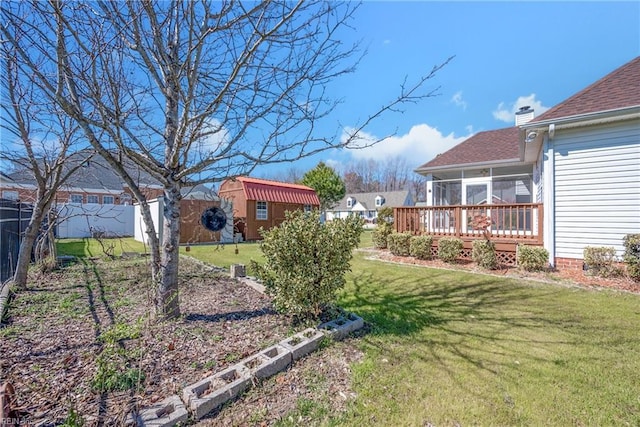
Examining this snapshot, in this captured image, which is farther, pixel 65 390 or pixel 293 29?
pixel 293 29

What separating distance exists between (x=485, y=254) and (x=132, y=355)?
792 centimetres

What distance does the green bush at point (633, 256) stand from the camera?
18.7 ft

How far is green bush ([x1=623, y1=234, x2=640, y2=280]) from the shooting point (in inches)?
224

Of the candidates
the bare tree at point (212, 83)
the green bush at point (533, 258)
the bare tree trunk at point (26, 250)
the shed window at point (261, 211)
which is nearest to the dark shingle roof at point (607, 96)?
the green bush at point (533, 258)

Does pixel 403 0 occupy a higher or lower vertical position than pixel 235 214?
higher

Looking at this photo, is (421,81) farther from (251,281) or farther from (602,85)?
(602,85)

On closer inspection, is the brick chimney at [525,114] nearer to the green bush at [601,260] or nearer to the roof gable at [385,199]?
the green bush at [601,260]

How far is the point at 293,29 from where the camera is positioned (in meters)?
3.40

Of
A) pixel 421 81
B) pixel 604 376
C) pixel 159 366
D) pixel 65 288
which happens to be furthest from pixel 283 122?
pixel 65 288

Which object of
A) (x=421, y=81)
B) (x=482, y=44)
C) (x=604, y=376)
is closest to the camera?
(x=604, y=376)

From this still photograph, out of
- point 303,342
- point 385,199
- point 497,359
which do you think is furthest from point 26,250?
point 385,199

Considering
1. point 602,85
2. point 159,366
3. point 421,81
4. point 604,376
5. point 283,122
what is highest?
point 602,85

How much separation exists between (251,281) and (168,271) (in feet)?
7.03

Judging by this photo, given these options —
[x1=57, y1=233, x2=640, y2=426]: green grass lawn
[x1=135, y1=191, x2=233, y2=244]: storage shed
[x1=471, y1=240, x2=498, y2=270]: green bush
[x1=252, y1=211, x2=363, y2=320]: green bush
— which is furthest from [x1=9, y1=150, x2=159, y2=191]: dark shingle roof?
[x1=471, y1=240, x2=498, y2=270]: green bush
